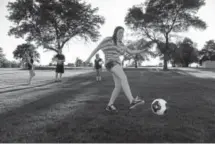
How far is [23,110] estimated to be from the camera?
5.57 meters

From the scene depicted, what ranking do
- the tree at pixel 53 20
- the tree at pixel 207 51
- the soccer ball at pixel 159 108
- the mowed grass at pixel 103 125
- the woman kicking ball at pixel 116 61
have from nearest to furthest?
1. the mowed grass at pixel 103 125
2. the soccer ball at pixel 159 108
3. the woman kicking ball at pixel 116 61
4. the tree at pixel 53 20
5. the tree at pixel 207 51

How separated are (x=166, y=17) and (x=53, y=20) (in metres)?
18.0

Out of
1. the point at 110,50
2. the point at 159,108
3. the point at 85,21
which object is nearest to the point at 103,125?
the point at 159,108

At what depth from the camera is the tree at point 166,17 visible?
33.2 m

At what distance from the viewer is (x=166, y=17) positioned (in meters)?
34.1

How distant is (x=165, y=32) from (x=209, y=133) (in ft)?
109

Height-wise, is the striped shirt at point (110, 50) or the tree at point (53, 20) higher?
the tree at point (53, 20)

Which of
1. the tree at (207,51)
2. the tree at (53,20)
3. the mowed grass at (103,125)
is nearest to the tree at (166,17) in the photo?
the tree at (53,20)

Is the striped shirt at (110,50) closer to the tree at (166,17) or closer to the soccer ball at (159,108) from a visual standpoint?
the soccer ball at (159,108)

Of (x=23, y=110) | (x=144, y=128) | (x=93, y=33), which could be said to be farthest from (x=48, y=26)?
→ (x=144, y=128)

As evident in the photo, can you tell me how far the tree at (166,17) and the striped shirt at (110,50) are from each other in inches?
1206

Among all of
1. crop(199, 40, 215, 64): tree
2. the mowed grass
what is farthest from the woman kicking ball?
crop(199, 40, 215, 64): tree

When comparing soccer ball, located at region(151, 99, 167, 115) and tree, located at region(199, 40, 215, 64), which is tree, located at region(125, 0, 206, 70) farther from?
tree, located at region(199, 40, 215, 64)

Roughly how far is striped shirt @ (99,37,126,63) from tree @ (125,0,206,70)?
30.6 m
